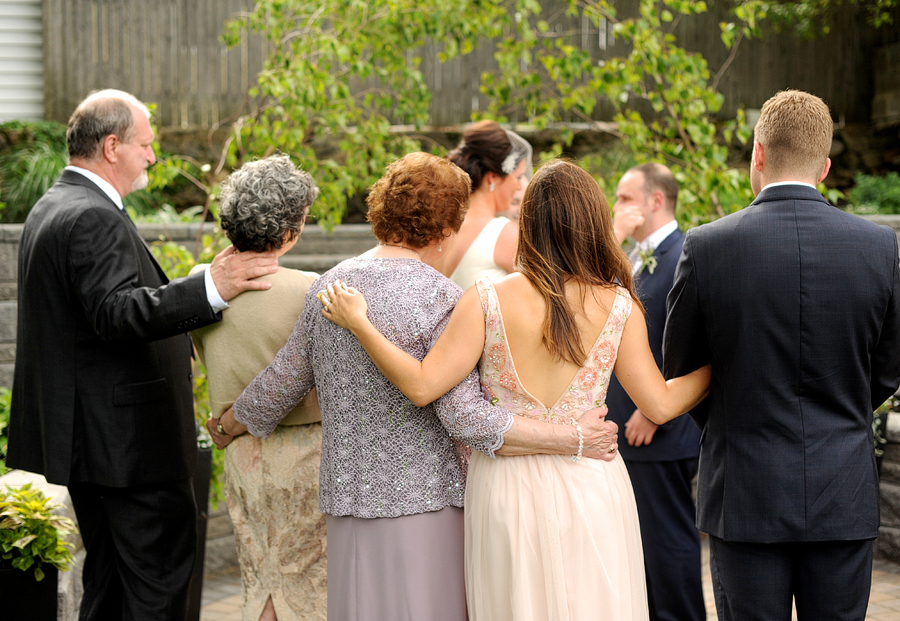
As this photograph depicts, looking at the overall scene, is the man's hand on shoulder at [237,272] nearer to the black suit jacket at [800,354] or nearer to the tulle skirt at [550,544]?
the tulle skirt at [550,544]

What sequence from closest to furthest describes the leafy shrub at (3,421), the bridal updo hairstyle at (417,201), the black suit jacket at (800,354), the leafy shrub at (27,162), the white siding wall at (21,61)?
1. the black suit jacket at (800,354)
2. the bridal updo hairstyle at (417,201)
3. the leafy shrub at (3,421)
4. the leafy shrub at (27,162)
5. the white siding wall at (21,61)

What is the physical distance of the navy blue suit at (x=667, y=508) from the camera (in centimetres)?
354

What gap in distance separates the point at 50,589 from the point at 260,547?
923 millimetres

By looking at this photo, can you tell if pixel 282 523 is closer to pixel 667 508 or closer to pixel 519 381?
pixel 519 381

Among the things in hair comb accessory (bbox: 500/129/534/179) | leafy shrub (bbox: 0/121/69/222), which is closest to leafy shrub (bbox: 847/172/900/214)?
hair comb accessory (bbox: 500/129/534/179)

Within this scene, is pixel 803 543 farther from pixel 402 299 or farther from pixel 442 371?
pixel 402 299

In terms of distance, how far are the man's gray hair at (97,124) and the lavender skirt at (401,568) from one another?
61.3 inches

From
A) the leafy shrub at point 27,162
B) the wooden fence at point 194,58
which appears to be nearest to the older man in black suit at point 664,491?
the wooden fence at point 194,58

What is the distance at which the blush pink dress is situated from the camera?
7.55ft

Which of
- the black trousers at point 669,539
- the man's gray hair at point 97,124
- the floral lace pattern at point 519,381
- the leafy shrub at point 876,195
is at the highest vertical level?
the man's gray hair at point 97,124

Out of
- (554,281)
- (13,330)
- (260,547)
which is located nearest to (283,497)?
(260,547)

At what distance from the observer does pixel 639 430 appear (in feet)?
11.5

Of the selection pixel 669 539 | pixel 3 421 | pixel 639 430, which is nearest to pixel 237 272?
pixel 639 430

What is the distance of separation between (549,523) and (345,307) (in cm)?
81
